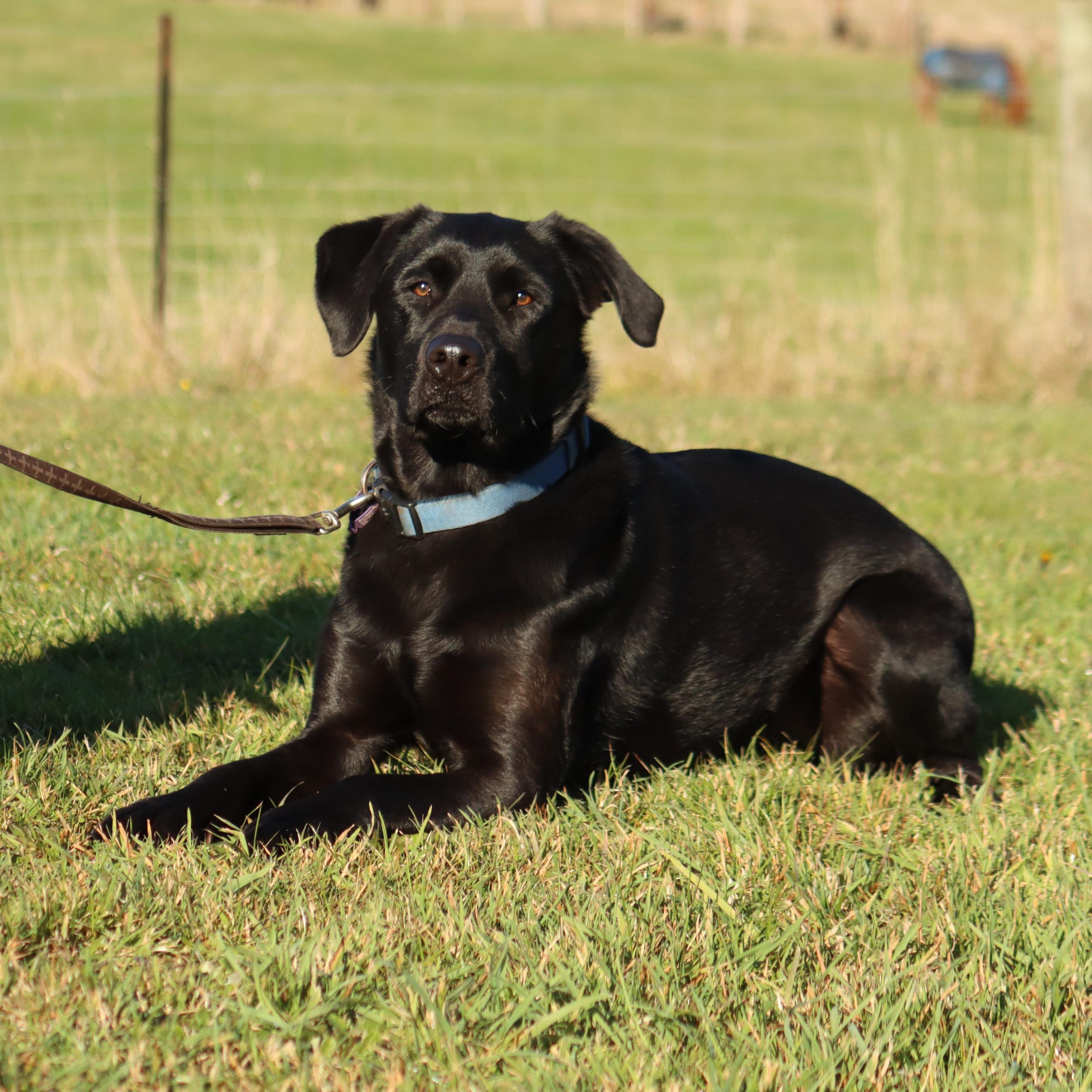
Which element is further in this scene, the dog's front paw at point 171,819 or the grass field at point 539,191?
the grass field at point 539,191

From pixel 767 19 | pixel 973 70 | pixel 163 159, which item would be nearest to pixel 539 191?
pixel 973 70

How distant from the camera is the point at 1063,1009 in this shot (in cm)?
235

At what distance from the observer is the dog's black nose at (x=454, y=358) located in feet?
10.0

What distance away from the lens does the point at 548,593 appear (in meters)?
3.06

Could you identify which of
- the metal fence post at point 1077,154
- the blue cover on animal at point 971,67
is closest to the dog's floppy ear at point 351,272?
the metal fence post at point 1077,154

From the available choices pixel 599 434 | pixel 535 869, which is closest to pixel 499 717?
pixel 535 869

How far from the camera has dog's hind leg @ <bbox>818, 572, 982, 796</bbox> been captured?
3605 millimetres

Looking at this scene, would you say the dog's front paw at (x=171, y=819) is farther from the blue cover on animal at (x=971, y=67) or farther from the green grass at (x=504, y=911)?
the blue cover on animal at (x=971, y=67)

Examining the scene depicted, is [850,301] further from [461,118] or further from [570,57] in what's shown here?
[570,57]

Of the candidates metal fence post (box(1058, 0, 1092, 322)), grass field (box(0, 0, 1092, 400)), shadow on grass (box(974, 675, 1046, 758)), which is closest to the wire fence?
grass field (box(0, 0, 1092, 400))

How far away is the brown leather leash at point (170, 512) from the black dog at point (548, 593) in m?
0.09

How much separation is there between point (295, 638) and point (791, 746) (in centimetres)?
156

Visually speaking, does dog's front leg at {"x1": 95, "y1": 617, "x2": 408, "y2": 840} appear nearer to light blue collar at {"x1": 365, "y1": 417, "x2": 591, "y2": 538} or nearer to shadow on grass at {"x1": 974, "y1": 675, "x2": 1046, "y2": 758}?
light blue collar at {"x1": 365, "y1": 417, "x2": 591, "y2": 538}

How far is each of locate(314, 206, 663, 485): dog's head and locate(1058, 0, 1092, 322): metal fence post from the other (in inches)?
279
